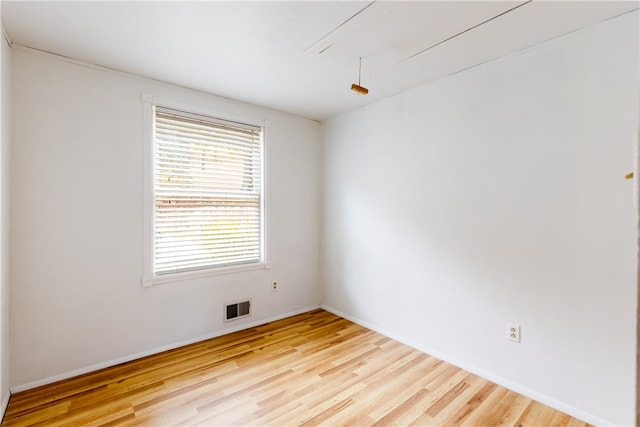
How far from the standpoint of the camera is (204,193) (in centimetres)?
295

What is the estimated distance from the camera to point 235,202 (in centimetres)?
320

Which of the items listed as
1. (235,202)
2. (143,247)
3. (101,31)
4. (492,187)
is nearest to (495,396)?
(492,187)

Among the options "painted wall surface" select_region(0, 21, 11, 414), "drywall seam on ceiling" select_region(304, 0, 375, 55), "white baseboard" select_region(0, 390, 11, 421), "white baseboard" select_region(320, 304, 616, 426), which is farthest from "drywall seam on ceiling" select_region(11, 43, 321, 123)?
"white baseboard" select_region(320, 304, 616, 426)

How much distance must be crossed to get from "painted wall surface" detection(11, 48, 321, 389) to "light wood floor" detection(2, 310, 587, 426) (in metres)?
0.27

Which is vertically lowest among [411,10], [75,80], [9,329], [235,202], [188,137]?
[9,329]

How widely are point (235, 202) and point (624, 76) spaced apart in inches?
123

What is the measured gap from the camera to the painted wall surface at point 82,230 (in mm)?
2139

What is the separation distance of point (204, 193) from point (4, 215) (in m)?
1.37

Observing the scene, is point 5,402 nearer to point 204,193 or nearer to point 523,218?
point 204,193

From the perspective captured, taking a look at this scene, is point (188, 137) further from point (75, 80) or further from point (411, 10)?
point (411, 10)

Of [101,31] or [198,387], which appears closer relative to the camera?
[101,31]

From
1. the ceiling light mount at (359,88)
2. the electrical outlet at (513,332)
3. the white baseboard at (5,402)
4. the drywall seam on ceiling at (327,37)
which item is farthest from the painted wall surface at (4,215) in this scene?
the electrical outlet at (513,332)

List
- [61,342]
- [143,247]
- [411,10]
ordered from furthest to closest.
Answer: [143,247] → [61,342] → [411,10]

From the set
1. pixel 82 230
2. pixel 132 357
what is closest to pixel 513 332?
pixel 132 357
